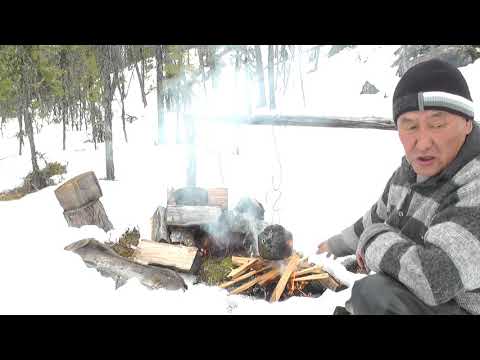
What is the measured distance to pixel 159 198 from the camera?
7.18 m

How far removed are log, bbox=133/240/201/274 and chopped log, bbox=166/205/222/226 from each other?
1.70ft

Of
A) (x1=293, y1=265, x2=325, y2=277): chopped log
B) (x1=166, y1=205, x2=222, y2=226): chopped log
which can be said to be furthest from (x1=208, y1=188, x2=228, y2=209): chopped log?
(x1=293, y1=265, x2=325, y2=277): chopped log

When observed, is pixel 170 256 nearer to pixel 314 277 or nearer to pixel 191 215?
pixel 191 215

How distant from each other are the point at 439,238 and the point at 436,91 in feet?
2.28

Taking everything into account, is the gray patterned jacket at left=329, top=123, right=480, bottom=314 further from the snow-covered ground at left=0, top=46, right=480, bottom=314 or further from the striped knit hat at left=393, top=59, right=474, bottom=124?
the snow-covered ground at left=0, top=46, right=480, bottom=314

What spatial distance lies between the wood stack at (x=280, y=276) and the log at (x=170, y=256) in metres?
0.47

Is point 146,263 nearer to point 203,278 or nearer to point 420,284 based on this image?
point 203,278

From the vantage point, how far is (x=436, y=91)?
1701 mm

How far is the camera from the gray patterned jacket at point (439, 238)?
1.50 m

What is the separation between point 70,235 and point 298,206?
11.5 ft

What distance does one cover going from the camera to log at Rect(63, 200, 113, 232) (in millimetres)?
4844

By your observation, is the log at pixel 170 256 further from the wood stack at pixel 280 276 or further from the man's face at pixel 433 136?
the man's face at pixel 433 136

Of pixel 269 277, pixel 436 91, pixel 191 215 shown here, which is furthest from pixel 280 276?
pixel 436 91

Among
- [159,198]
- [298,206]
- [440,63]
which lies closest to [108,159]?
[159,198]
